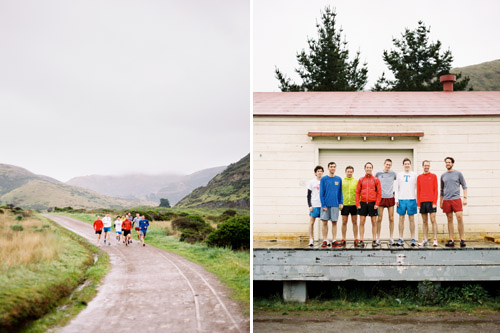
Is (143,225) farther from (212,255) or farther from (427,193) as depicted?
(427,193)

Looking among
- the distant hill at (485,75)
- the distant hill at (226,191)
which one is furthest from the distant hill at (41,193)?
the distant hill at (485,75)

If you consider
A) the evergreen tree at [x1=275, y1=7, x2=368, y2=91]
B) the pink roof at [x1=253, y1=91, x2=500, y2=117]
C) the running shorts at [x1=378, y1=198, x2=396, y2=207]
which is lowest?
the running shorts at [x1=378, y1=198, x2=396, y2=207]

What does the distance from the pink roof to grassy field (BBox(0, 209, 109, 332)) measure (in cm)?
395

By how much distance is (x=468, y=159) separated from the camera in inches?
276

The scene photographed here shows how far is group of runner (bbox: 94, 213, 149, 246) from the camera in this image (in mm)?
4031

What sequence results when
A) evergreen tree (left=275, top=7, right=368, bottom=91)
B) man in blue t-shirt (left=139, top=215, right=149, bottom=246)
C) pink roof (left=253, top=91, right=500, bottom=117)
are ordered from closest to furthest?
man in blue t-shirt (left=139, top=215, right=149, bottom=246)
pink roof (left=253, top=91, right=500, bottom=117)
evergreen tree (left=275, top=7, right=368, bottom=91)

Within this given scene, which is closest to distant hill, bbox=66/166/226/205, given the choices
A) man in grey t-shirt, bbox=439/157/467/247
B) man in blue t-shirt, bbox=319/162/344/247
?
man in blue t-shirt, bbox=319/162/344/247

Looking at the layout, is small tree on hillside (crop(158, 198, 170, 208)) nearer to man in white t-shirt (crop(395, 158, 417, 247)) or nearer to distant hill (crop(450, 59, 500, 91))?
man in white t-shirt (crop(395, 158, 417, 247))

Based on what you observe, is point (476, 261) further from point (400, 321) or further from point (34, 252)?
point (34, 252)

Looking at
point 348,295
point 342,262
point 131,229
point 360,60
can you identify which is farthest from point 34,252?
point 360,60

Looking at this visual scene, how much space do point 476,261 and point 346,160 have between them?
2419 mm

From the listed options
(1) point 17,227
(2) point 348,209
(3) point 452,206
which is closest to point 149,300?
(1) point 17,227

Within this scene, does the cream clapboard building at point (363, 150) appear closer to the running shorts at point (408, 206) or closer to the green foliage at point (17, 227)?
the running shorts at point (408, 206)

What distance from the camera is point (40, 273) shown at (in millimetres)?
3309
